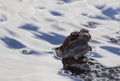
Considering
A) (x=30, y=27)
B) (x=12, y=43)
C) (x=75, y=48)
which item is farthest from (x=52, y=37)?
(x=75, y=48)

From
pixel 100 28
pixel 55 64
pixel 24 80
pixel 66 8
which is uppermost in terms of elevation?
pixel 66 8

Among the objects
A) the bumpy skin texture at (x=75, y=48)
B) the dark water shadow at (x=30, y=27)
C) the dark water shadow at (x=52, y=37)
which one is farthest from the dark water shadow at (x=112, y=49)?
the dark water shadow at (x=30, y=27)

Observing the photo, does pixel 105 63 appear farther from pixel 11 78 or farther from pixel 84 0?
pixel 84 0

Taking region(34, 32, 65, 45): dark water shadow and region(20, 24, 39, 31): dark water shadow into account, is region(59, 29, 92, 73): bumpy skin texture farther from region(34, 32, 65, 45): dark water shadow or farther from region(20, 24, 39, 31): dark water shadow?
region(20, 24, 39, 31): dark water shadow

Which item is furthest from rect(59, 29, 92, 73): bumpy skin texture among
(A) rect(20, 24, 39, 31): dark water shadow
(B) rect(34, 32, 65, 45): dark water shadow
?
(A) rect(20, 24, 39, 31): dark water shadow

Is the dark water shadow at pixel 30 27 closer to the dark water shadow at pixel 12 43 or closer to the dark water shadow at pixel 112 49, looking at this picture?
the dark water shadow at pixel 12 43

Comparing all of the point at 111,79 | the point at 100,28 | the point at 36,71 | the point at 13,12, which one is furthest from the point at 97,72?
the point at 13,12
